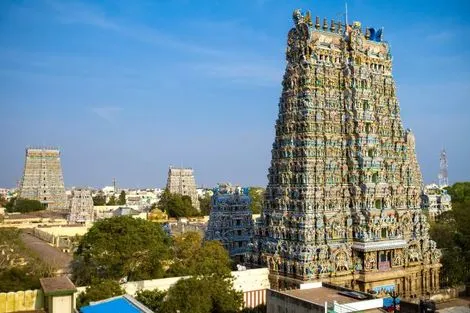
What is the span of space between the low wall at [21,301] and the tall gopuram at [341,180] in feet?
57.7

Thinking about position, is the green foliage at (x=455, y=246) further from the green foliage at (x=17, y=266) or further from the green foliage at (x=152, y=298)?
the green foliage at (x=17, y=266)

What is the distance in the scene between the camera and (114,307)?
2623 cm

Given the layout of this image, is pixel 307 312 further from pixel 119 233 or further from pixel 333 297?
pixel 119 233

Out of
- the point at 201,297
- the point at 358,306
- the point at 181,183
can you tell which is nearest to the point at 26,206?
the point at 181,183

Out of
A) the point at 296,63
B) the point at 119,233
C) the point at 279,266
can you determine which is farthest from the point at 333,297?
the point at 296,63

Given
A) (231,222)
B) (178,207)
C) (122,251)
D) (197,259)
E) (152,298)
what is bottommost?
(152,298)

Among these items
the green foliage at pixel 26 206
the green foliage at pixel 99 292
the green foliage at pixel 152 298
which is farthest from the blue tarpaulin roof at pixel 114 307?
the green foliage at pixel 26 206

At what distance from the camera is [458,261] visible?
45.1 m

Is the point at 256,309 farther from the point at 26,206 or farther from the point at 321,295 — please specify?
the point at 26,206

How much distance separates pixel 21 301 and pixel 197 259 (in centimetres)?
1391

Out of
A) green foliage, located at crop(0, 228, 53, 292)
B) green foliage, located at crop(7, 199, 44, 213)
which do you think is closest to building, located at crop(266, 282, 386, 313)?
green foliage, located at crop(0, 228, 53, 292)

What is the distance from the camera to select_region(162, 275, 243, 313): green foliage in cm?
3092

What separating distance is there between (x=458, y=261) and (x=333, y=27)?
24.1 metres

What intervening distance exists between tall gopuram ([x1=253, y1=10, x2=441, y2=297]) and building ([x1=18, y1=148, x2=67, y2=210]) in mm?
73250
